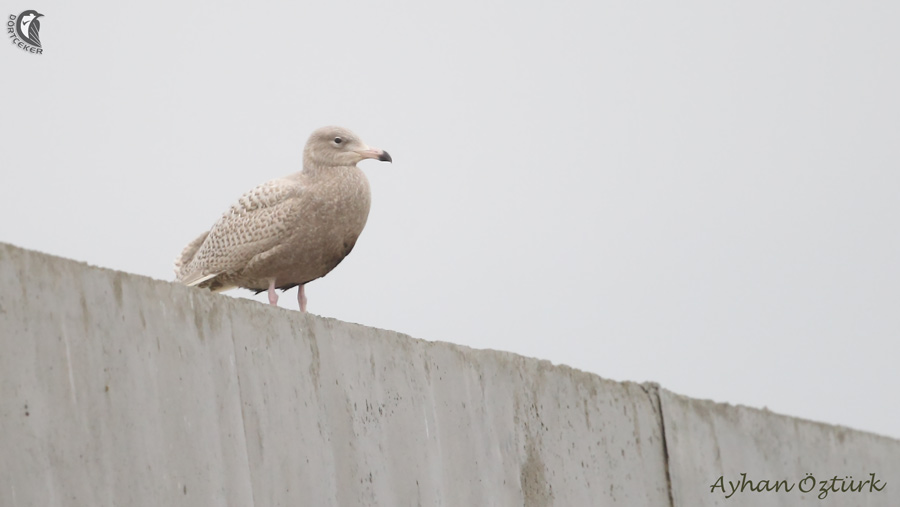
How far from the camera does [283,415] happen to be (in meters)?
4.17

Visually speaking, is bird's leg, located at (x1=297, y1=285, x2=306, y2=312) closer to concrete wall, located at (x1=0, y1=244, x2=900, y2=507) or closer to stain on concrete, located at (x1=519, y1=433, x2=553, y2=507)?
concrete wall, located at (x1=0, y1=244, x2=900, y2=507)

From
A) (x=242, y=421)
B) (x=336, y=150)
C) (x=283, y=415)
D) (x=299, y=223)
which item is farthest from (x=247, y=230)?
(x=242, y=421)

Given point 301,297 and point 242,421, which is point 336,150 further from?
point 242,421

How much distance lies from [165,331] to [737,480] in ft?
12.5

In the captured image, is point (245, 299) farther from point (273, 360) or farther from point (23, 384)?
point (23, 384)

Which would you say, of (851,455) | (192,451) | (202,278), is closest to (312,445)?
(192,451)

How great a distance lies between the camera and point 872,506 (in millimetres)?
7902

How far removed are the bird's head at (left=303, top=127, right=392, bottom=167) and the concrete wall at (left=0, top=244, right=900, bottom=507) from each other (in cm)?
194

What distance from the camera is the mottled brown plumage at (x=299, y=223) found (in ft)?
22.5

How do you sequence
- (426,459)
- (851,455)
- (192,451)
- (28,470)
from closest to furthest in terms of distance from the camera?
(28,470) → (192,451) → (426,459) → (851,455)

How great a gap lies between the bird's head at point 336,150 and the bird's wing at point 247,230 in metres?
0.18

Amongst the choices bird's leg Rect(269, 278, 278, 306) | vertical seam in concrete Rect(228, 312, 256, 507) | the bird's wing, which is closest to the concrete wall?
vertical seam in concrete Rect(228, 312, 256, 507)

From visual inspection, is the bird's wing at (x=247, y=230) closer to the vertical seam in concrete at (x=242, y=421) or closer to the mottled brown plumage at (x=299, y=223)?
the mottled brown plumage at (x=299, y=223)

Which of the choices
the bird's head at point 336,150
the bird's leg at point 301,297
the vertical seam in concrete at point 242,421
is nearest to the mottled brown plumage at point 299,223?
the bird's head at point 336,150
